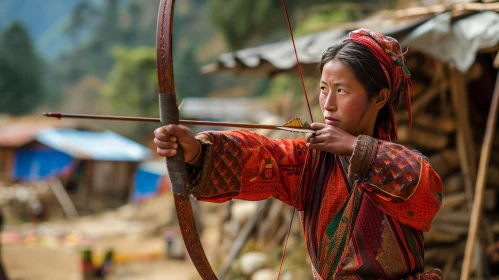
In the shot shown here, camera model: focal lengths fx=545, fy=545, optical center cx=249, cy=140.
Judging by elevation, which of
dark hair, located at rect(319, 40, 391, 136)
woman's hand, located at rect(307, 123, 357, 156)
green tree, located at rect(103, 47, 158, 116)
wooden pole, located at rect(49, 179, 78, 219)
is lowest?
wooden pole, located at rect(49, 179, 78, 219)

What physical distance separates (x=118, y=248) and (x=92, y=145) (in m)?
10.9

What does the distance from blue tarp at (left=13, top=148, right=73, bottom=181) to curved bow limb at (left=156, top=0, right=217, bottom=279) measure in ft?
77.3

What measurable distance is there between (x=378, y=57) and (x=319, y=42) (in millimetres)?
3469

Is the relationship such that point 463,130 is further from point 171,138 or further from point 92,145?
point 92,145

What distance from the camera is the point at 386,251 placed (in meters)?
1.92

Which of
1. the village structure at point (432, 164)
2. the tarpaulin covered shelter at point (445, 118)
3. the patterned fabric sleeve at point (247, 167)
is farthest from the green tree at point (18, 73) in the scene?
the patterned fabric sleeve at point (247, 167)

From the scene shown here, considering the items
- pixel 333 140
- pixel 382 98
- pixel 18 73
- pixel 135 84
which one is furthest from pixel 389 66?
pixel 18 73

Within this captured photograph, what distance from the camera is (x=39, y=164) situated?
24.3 meters

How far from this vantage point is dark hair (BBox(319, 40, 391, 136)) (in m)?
1.91

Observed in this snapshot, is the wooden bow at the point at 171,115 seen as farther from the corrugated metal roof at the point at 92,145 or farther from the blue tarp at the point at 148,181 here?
the corrugated metal roof at the point at 92,145

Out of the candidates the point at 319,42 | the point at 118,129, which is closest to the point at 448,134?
the point at 319,42

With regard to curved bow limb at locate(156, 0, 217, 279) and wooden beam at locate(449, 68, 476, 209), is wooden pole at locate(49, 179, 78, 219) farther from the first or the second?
curved bow limb at locate(156, 0, 217, 279)

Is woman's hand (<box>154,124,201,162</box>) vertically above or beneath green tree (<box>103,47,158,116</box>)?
beneath

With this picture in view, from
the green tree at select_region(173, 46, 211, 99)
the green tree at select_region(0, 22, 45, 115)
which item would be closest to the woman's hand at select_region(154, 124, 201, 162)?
the green tree at select_region(0, 22, 45, 115)
